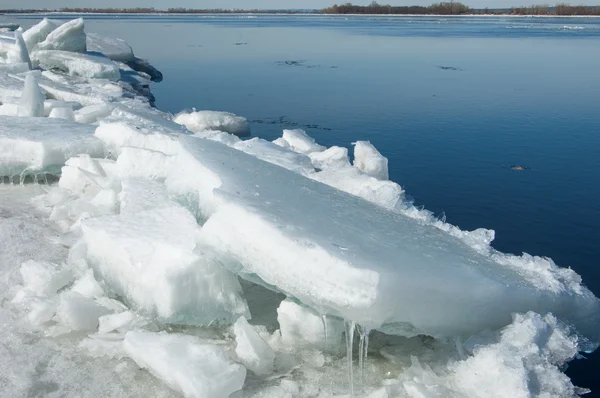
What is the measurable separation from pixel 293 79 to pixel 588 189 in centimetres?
1016

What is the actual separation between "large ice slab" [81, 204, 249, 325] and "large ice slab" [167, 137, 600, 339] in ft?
0.86

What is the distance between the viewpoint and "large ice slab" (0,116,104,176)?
547 cm

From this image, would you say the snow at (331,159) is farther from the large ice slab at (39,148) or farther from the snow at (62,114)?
the snow at (62,114)

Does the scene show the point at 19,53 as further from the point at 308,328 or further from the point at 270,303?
the point at 308,328

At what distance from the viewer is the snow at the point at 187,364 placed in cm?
262

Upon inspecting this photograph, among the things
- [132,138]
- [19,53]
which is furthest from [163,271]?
[19,53]

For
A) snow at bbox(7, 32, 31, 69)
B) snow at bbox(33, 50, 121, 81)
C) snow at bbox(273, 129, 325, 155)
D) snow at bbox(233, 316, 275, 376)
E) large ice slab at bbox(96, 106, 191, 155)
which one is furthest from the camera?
snow at bbox(33, 50, 121, 81)

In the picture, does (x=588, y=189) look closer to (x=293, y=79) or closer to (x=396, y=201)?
(x=396, y=201)

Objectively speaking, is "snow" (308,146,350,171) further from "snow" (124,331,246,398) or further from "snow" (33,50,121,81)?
"snow" (33,50,121,81)

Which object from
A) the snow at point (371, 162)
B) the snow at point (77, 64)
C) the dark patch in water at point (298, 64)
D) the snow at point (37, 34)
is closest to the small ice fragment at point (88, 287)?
the snow at point (371, 162)

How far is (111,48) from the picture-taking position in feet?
58.4

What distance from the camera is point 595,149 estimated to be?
26.9 feet

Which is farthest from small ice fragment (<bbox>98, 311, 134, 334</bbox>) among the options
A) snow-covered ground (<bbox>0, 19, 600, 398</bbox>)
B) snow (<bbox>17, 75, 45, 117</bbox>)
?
snow (<bbox>17, 75, 45, 117</bbox>)

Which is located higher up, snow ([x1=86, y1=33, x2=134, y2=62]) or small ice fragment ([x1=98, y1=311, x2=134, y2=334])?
snow ([x1=86, y1=33, x2=134, y2=62])
